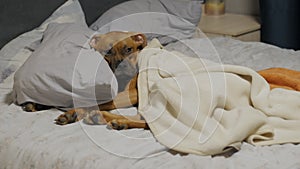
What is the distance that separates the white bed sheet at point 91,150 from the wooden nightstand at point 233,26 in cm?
153

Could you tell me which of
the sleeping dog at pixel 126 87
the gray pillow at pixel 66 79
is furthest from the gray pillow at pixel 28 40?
the sleeping dog at pixel 126 87

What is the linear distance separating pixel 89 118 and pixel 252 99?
54 centimetres

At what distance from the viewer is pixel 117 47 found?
193 cm

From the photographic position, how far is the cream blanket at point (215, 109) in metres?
1.53

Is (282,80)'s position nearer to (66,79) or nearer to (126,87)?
(126,87)

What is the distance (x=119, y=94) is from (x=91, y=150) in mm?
348

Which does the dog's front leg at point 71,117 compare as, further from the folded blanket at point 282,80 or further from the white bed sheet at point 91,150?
the folded blanket at point 282,80

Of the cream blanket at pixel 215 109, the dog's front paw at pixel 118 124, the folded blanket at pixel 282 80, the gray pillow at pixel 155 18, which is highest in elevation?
the cream blanket at pixel 215 109

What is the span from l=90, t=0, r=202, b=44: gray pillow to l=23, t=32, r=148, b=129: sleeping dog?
589 mm

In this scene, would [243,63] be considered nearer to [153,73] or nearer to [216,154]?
[153,73]

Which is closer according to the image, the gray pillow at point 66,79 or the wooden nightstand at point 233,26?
the gray pillow at point 66,79

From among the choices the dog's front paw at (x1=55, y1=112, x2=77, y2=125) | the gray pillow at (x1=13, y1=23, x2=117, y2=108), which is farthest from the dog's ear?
the dog's front paw at (x1=55, y1=112, x2=77, y2=125)

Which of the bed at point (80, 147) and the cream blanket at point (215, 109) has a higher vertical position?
the cream blanket at point (215, 109)

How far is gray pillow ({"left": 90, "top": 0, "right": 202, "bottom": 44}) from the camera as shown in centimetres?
267
